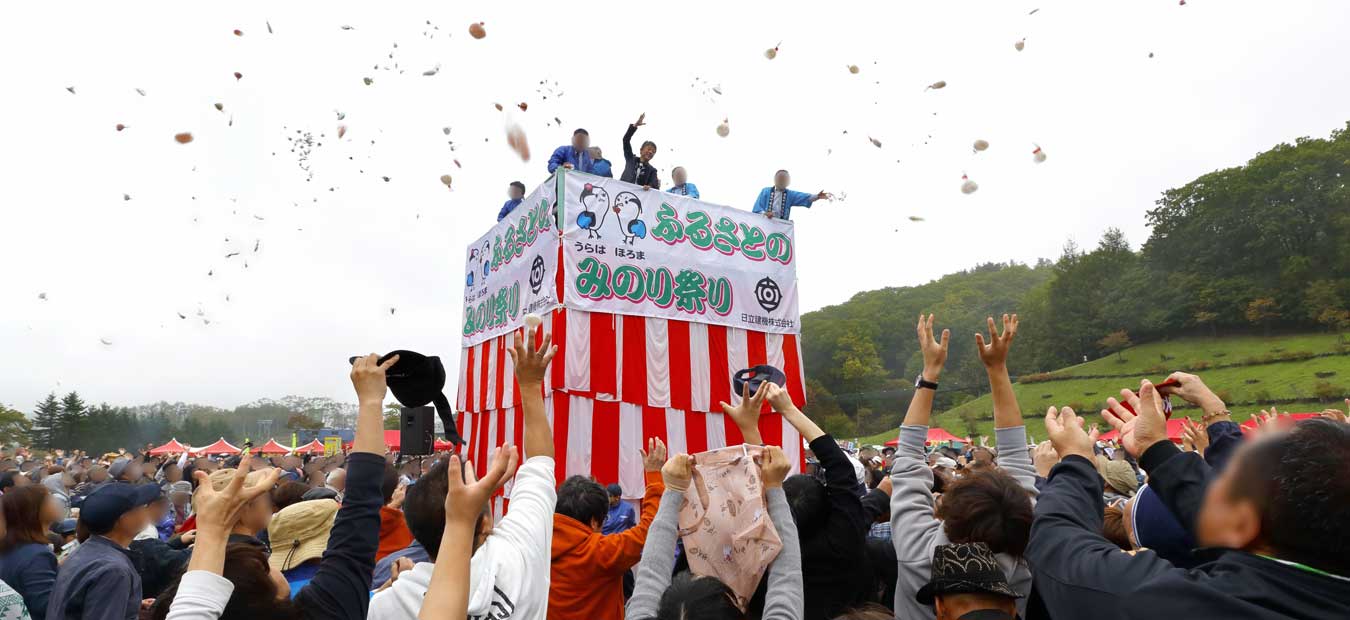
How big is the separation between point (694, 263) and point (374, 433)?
247 inches

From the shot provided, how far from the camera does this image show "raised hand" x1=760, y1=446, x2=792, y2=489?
230 cm

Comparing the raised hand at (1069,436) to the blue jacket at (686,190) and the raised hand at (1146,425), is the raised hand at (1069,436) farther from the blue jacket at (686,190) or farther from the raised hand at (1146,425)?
the blue jacket at (686,190)

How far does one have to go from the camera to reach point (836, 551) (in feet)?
7.89

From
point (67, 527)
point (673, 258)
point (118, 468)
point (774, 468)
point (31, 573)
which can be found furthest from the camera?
point (118, 468)

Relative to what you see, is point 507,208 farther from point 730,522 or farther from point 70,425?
point 70,425

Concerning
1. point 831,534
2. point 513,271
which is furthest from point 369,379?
point 513,271

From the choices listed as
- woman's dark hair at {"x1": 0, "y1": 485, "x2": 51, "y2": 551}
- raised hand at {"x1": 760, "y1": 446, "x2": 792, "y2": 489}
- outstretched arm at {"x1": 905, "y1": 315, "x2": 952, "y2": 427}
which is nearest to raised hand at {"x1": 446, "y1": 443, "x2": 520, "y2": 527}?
raised hand at {"x1": 760, "y1": 446, "x2": 792, "y2": 489}

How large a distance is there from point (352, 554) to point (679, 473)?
3.29ft

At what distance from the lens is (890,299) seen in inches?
2579

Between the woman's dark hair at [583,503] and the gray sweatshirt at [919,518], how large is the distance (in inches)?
52.5

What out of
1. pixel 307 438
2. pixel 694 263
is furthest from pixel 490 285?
pixel 307 438

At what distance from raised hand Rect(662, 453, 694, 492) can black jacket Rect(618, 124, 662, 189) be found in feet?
20.0

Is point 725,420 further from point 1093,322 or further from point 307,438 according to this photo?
point 1093,322

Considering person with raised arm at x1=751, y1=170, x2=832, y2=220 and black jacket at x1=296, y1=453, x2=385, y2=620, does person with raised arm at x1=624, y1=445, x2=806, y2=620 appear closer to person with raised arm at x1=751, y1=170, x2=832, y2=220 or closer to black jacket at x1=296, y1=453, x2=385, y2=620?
black jacket at x1=296, y1=453, x2=385, y2=620
